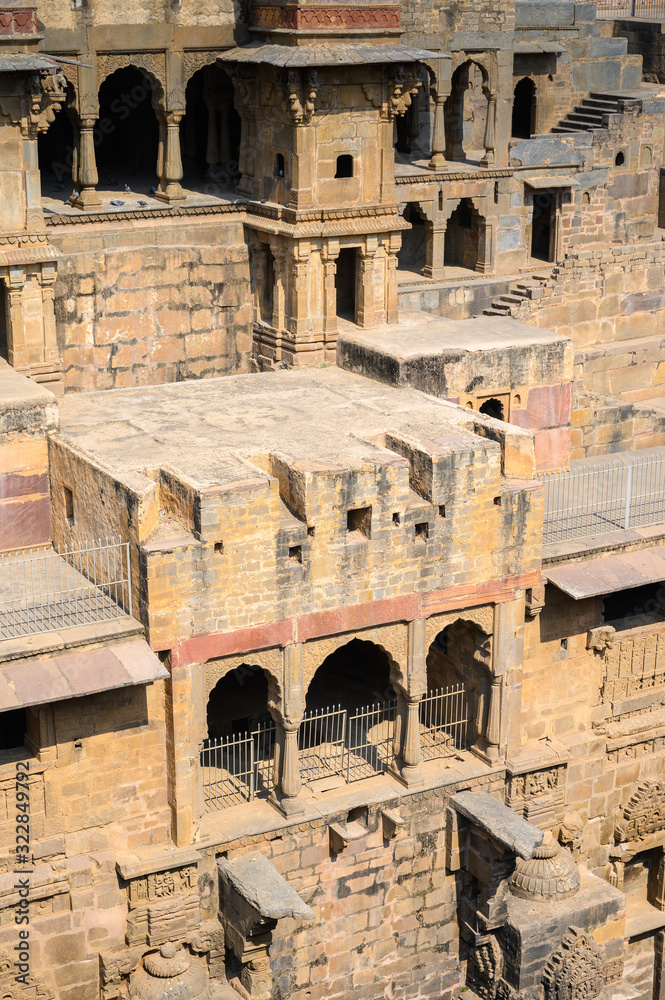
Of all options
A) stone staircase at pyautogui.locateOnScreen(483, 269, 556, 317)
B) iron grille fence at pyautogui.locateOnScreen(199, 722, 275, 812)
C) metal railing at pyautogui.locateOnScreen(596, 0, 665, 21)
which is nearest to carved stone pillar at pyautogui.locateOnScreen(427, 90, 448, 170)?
stone staircase at pyautogui.locateOnScreen(483, 269, 556, 317)

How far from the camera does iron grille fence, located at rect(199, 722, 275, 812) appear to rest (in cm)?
2094

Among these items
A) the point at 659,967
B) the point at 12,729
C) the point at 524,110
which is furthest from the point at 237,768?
the point at 524,110

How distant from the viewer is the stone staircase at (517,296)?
99.8 feet

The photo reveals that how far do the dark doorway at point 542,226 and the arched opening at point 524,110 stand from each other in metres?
1.54

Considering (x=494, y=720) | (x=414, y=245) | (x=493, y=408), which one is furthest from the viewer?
(x=414, y=245)

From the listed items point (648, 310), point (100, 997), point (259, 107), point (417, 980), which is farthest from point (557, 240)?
point (100, 997)

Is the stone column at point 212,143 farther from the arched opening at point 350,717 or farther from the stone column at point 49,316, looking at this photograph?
the arched opening at point 350,717

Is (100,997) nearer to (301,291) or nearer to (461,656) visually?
(461,656)

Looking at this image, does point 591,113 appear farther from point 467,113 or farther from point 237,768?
point 237,768

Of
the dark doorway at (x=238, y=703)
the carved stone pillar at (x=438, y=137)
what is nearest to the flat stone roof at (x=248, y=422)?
the dark doorway at (x=238, y=703)

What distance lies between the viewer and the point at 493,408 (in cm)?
2564

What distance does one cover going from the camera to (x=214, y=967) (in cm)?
2069

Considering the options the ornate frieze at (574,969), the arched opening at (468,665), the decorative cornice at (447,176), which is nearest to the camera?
the ornate frieze at (574,969)

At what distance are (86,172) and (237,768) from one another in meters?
10.3
